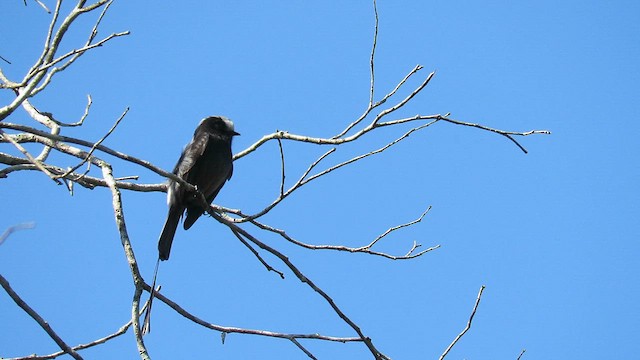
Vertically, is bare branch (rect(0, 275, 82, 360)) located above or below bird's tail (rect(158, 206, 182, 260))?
below

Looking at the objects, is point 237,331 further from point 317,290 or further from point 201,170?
point 201,170

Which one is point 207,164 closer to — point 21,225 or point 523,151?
point 523,151

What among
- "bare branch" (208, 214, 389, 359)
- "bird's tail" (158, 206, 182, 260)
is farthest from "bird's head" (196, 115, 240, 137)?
"bare branch" (208, 214, 389, 359)

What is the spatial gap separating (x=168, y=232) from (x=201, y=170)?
671mm

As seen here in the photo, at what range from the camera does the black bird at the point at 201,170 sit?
16.8ft

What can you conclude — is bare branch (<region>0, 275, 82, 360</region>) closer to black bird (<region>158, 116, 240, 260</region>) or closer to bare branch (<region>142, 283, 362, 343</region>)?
bare branch (<region>142, 283, 362, 343</region>)

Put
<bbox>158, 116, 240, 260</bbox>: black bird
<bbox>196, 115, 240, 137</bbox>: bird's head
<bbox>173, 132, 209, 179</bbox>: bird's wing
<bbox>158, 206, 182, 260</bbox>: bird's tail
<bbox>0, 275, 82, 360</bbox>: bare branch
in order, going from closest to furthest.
A: <bbox>0, 275, 82, 360</bbox>: bare branch → <bbox>158, 206, 182, 260</bbox>: bird's tail → <bbox>158, 116, 240, 260</bbox>: black bird → <bbox>173, 132, 209, 179</bbox>: bird's wing → <bbox>196, 115, 240, 137</bbox>: bird's head

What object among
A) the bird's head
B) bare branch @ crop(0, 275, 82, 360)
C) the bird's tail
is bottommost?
bare branch @ crop(0, 275, 82, 360)

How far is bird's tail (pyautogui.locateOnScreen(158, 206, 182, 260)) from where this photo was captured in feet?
15.9

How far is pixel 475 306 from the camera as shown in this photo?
10.9 ft

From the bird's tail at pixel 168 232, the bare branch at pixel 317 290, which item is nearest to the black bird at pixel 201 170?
the bird's tail at pixel 168 232

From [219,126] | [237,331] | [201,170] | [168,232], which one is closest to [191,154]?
[201,170]

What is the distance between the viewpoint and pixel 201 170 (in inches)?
217

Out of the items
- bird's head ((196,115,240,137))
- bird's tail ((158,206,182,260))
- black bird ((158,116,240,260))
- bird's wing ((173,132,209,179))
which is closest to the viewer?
bird's tail ((158,206,182,260))
